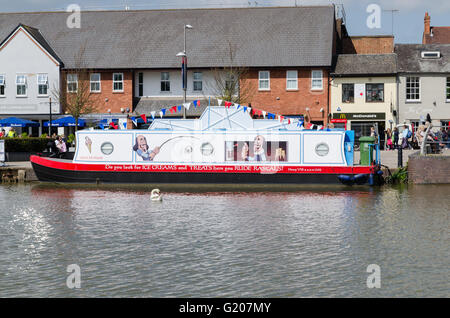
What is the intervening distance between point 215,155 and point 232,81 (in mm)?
19243

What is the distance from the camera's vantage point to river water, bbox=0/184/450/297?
11820 millimetres

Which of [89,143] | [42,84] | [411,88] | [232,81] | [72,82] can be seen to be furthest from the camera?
[42,84]

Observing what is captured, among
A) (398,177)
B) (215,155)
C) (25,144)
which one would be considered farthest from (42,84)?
(398,177)

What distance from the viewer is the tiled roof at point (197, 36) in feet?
171

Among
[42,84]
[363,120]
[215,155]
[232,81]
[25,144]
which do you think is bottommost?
[215,155]

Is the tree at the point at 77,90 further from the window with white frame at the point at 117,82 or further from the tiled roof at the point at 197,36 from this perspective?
the window with white frame at the point at 117,82

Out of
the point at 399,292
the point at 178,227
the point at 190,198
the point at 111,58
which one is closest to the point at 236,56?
the point at 111,58

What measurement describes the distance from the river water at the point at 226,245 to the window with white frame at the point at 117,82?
2890 centimetres

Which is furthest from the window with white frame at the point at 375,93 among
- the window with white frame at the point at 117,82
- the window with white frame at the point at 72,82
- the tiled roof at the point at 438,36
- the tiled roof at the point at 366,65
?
the tiled roof at the point at 438,36

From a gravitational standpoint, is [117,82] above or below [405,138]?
above

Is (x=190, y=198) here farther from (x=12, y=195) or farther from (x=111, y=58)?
(x=111, y=58)

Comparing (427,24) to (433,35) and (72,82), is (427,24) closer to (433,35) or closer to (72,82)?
(433,35)

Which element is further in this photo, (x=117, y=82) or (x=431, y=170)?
(x=117, y=82)

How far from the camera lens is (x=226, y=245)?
15.2 metres
